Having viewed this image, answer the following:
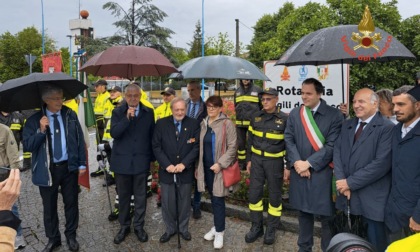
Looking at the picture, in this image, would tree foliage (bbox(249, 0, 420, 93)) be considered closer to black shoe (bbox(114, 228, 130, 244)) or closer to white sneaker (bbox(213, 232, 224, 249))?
white sneaker (bbox(213, 232, 224, 249))

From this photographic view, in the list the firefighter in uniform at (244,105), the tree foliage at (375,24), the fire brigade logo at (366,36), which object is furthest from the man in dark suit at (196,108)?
the tree foliage at (375,24)

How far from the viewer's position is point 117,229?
4969mm

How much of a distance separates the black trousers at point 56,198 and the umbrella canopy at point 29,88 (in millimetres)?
873

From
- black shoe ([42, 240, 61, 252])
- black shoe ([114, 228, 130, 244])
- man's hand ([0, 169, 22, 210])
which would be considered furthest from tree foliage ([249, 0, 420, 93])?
man's hand ([0, 169, 22, 210])

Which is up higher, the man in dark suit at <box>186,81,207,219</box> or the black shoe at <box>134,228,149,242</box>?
the man in dark suit at <box>186,81,207,219</box>

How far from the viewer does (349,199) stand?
11.3 feet

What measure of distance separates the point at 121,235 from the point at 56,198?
99cm

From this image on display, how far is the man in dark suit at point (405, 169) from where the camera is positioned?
9.41 feet

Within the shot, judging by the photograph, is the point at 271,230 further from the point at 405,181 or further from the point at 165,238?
the point at 405,181

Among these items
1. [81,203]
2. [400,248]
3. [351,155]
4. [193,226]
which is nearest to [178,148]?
[193,226]

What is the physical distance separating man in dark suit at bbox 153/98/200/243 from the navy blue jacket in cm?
101

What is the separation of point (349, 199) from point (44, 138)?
356 centimetres

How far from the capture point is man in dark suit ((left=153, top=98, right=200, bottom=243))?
4.39m

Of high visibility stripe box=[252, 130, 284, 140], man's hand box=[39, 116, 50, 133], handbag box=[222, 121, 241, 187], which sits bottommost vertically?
handbag box=[222, 121, 241, 187]
